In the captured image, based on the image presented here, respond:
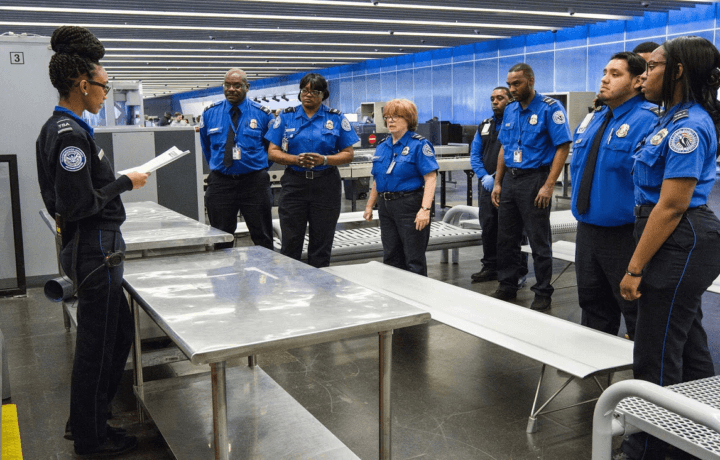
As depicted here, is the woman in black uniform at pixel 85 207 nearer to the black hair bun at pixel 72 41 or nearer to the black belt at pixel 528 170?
the black hair bun at pixel 72 41

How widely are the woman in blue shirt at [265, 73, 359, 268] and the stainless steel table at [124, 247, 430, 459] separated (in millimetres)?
1531

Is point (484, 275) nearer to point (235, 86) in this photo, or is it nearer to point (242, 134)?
point (242, 134)

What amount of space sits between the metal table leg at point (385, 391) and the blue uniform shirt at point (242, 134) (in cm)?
253

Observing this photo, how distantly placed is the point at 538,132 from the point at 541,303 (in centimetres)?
113

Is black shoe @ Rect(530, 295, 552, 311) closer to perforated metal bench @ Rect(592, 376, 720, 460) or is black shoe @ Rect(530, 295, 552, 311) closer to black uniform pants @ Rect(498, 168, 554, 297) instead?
black uniform pants @ Rect(498, 168, 554, 297)

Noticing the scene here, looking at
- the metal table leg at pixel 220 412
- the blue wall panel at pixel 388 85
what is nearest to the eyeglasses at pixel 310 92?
the metal table leg at pixel 220 412

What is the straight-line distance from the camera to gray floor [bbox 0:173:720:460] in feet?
8.34

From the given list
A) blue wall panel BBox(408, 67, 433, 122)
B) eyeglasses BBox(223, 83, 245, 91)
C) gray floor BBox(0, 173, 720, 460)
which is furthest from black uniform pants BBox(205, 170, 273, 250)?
blue wall panel BBox(408, 67, 433, 122)

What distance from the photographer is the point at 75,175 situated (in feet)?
6.79

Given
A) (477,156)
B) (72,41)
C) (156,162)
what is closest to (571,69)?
(477,156)

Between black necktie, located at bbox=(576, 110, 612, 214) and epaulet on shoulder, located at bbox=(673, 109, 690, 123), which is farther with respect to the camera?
black necktie, located at bbox=(576, 110, 612, 214)

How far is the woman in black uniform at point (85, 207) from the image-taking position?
6.84ft

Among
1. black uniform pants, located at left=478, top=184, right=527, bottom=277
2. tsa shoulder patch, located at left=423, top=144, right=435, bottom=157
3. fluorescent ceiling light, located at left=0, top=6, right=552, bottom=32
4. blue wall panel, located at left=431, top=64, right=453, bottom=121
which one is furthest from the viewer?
blue wall panel, located at left=431, top=64, right=453, bottom=121

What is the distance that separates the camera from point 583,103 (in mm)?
11781
